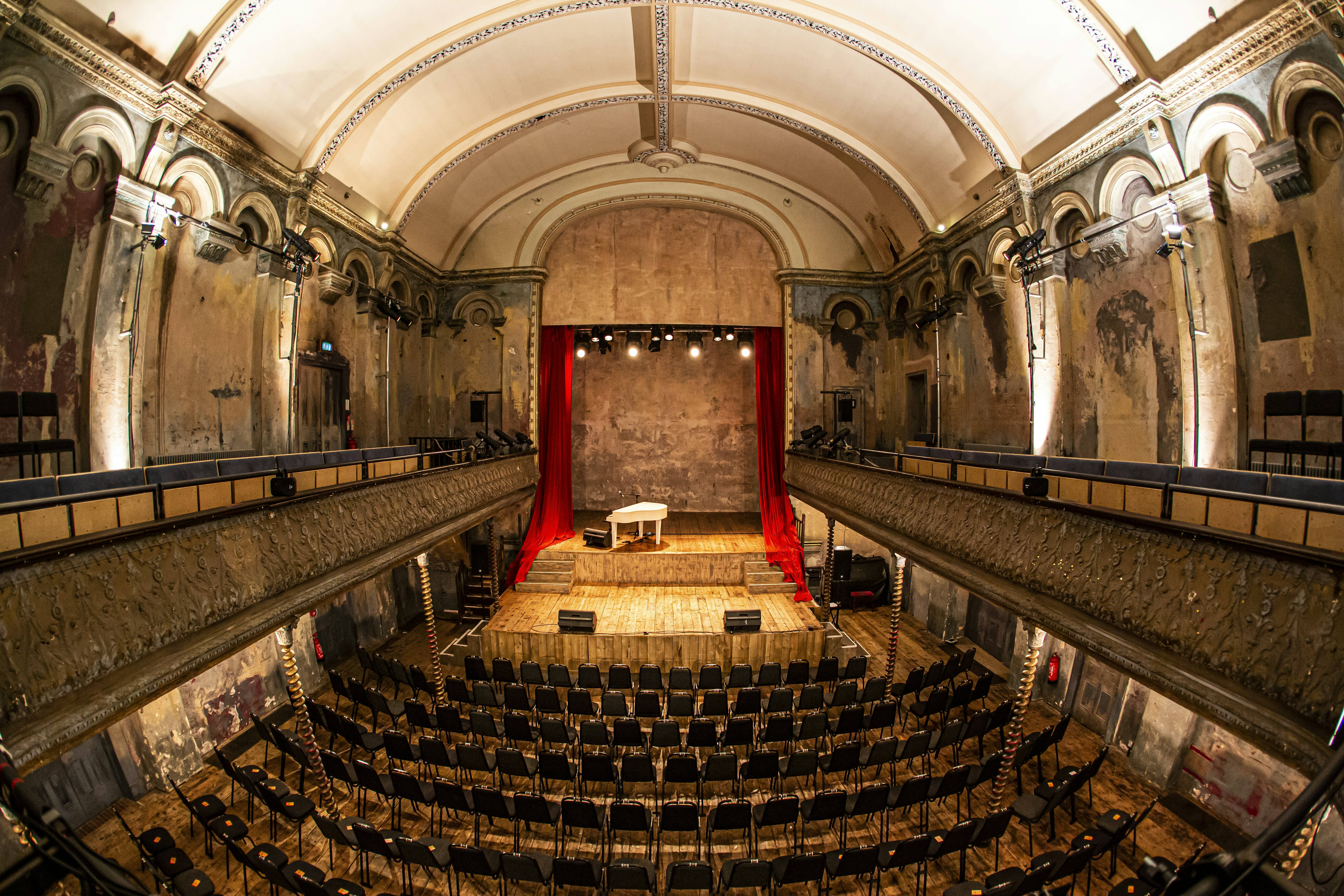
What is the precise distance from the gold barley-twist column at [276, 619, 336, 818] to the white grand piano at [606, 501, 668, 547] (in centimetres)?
742

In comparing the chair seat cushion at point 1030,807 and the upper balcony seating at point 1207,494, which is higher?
the upper balcony seating at point 1207,494

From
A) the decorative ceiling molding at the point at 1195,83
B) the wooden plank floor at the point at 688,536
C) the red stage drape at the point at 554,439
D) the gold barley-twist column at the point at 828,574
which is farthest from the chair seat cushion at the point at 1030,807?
the red stage drape at the point at 554,439

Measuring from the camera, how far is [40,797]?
1.96 metres

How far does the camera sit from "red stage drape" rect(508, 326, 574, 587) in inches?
573

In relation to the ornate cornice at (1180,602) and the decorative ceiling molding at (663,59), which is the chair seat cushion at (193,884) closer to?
the ornate cornice at (1180,602)

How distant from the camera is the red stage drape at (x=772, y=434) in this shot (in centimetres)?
1483

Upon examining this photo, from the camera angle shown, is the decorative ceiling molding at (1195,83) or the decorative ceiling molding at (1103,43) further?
the decorative ceiling molding at (1103,43)

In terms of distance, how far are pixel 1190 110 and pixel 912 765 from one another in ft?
28.5

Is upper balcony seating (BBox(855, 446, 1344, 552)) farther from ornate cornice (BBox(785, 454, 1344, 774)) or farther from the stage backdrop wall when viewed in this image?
the stage backdrop wall

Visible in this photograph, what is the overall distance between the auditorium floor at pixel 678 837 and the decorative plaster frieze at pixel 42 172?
22.2ft

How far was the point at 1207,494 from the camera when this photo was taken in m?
4.36

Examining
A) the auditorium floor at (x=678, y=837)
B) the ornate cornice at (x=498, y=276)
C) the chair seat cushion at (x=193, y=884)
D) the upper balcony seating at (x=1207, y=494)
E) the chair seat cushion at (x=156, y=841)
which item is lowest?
the auditorium floor at (x=678, y=837)

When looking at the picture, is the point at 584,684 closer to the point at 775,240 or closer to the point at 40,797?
the point at 40,797

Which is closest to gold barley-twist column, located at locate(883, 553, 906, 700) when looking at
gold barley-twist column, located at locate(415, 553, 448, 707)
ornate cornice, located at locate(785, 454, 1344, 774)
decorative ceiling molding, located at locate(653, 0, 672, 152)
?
ornate cornice, located at locate(785, 454, 1344, 774)
